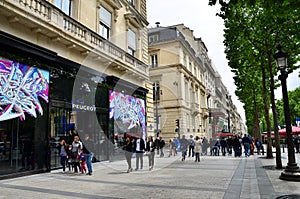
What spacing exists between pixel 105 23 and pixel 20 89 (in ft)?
24.4

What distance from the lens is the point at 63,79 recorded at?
11.1m

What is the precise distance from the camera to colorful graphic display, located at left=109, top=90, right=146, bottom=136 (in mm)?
14566

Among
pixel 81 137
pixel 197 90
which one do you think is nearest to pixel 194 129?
pixel 197 90

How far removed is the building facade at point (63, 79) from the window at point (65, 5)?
0.05 m

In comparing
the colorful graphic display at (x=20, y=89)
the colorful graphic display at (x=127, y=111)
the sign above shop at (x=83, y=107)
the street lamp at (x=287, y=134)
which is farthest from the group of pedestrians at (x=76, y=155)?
the street lamp at (x=287, y=134)

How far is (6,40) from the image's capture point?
834 cm

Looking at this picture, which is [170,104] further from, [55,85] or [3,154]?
[3,154]

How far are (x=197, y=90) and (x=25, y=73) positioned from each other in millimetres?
35319

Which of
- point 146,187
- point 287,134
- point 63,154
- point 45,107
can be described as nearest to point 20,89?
point 45,107

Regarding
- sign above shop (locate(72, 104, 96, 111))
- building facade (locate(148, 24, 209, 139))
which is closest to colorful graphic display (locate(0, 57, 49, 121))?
sign above shop (locate(72, 104, 96, 111))

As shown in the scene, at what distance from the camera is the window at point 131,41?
57.2 feet

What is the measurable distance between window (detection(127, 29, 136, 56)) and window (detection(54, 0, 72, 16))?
5.58 m

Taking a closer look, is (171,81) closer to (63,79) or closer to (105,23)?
(105,23)

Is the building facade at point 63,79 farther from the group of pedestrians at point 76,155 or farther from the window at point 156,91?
the window at point 156,91
